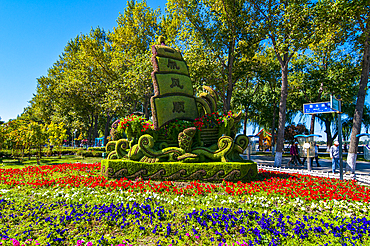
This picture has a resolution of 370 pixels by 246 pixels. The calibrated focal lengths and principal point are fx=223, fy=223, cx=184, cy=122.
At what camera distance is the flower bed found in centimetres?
399

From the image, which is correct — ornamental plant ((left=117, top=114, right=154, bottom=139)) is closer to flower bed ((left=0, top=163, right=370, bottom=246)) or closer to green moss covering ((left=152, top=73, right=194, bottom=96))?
green moss covering ((left=152, top=73, right=194, bottom=96))

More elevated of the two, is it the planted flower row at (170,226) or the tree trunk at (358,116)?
the tree trunk at (358,116)

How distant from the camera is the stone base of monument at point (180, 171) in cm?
854

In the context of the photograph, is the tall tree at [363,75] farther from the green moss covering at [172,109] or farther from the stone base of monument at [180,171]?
the green moss covering at [172,109]

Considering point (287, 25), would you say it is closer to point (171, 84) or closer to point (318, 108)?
point (318, 108)

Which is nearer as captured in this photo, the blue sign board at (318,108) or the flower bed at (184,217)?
the flower bed at (184,217)

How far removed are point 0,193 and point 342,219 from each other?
9.23 meters

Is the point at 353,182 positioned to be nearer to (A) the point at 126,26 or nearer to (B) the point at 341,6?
(B) the point at 341,6

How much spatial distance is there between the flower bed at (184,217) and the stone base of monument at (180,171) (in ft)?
4.45

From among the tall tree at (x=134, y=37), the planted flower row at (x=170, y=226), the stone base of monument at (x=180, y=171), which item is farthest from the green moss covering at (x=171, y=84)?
the tall tree at (x=134, y=37)

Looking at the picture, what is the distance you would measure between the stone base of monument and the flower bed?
1355 millimetres

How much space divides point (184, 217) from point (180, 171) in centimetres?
380

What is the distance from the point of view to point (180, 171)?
8.61 metres

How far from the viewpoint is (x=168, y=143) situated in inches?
380
